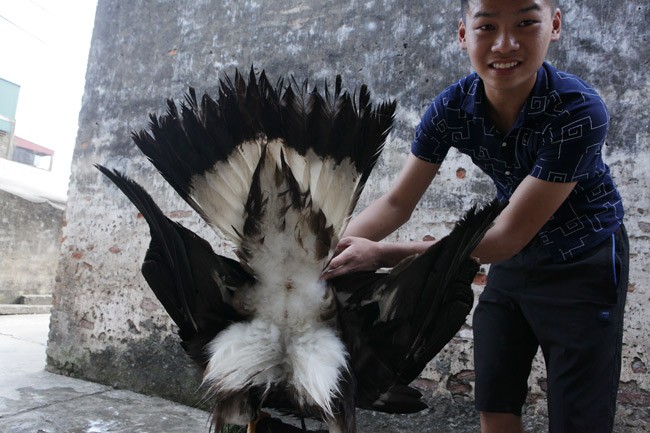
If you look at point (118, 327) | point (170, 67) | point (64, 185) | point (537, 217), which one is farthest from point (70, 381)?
point (64, 185)

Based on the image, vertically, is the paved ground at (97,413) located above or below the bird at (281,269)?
below

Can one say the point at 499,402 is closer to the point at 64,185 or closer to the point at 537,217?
the point at 537,217

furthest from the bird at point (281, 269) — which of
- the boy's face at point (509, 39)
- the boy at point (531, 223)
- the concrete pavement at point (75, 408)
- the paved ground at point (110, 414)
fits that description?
the concrete pavement at point (75, 408)

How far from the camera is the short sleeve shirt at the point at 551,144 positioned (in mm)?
1448

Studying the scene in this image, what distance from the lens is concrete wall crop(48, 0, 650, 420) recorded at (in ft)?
9.48

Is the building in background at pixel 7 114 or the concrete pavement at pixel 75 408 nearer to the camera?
the concrete pavement at pixel 75 408

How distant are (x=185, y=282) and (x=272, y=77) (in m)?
2.73

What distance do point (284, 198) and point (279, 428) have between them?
0.61 meters

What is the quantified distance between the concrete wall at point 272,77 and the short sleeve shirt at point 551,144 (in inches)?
55.6

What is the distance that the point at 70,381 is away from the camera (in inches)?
172

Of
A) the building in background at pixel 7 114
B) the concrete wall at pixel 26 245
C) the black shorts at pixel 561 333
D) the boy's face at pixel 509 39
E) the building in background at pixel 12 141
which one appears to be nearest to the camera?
the boy's face at pixel 509 39

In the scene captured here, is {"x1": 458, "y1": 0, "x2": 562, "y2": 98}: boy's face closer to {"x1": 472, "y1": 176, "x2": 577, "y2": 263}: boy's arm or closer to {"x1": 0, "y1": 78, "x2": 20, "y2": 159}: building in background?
{"x1": 472, "y1": 176, "x2": 577, "y2": 263}: boy's arm

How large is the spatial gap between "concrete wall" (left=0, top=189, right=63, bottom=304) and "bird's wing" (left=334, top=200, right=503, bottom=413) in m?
9.54

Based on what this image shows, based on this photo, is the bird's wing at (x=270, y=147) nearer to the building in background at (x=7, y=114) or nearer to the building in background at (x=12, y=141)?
the building in background at (x=12, y=141)
